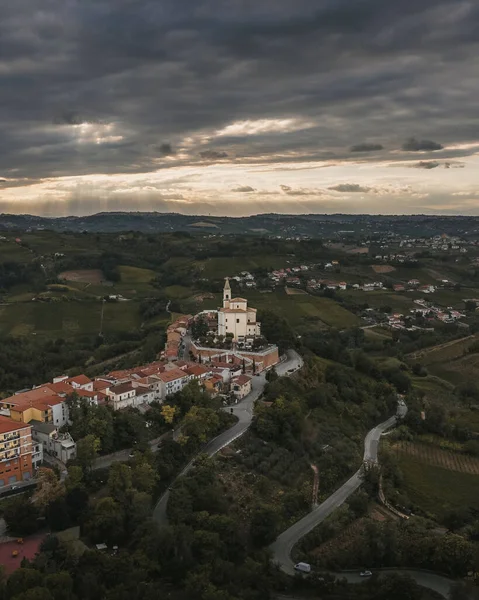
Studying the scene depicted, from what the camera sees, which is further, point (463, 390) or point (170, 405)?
point (463, 390)

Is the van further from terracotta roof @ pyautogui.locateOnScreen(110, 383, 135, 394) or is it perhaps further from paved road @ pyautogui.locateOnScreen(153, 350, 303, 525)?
terracotta roof @ pyautogui.locateOnScreen(110, 383, 135, 394)

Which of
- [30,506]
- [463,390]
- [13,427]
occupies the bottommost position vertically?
[463,390]

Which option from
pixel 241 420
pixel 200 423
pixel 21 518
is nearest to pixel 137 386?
pixel 200 423

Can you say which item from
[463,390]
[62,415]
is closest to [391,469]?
[62,415]

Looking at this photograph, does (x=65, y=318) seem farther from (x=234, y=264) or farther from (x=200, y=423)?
(x=200, y=423)

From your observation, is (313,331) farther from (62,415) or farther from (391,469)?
(62,415)

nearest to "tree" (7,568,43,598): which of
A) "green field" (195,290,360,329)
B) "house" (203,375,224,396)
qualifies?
"house" (203,375,224,396)
